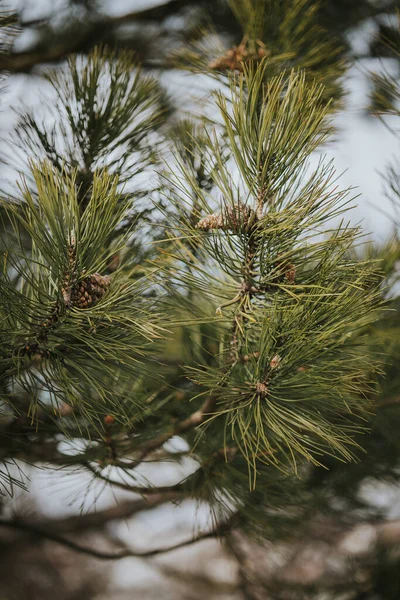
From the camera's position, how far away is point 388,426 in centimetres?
76

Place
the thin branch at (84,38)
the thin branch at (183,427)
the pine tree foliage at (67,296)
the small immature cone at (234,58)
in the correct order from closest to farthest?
1. the pine tree foliage at (67,296)
2. the thin branch at (183,427)
3. the small immature cone at (234,58)
4. the thin branch at (84,38)

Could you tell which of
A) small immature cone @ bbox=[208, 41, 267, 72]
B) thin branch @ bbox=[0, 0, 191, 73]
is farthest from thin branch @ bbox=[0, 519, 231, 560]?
thin branch @ bbox=[0, 0, 191, 73]

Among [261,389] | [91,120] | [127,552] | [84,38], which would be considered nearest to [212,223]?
[261,389]

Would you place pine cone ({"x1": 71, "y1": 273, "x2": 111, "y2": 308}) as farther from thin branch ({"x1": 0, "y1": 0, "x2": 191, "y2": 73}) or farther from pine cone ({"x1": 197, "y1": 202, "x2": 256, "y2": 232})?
thin branch ({"x1": 0, "y1": 0, "x2": 191, "y2": 73})

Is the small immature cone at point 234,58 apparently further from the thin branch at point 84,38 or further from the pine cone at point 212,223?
the thin branch at point 84,38

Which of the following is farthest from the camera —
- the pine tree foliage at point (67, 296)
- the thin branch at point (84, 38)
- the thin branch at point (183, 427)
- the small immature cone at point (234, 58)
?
the thin branch at point (84, 38)

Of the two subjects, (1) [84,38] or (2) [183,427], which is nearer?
(2) [183,427]

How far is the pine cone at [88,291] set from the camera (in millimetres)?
425

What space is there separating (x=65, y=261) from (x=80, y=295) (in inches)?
1.2

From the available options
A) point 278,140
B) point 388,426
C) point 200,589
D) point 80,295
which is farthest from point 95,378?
point 200,589

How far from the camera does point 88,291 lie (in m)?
0.43

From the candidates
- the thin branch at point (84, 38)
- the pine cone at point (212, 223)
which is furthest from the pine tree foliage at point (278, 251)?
the thin branch at point (84, 38)

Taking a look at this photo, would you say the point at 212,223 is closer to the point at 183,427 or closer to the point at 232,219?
the point at 232,219

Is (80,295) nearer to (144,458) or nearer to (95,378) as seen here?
(95,378)
